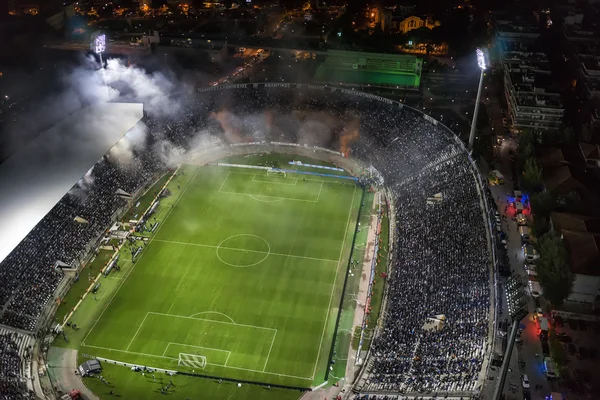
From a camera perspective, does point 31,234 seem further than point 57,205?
No

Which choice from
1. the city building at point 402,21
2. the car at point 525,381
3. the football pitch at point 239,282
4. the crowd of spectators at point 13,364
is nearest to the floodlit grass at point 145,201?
the football pitch at point 239,282

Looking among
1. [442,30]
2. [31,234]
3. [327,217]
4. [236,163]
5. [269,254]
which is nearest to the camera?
[31,234]

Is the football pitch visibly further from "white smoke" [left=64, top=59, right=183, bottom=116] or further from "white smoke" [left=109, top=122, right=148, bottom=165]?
"white smoke" [left=64, top=59, right=183, bottom=116]

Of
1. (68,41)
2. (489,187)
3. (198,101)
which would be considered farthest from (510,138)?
(68,41)

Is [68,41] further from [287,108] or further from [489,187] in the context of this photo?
[489,187]

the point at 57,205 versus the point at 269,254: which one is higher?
the point at 57,205

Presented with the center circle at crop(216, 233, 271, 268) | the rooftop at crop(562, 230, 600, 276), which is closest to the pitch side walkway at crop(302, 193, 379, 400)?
the center circle at crop(216, 233, 271, 268)
